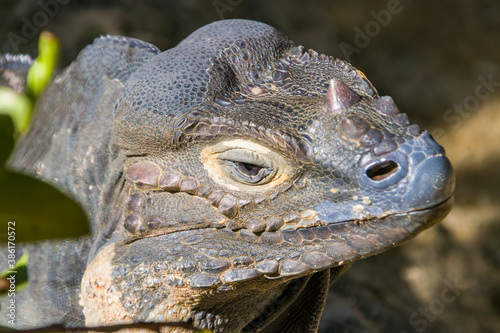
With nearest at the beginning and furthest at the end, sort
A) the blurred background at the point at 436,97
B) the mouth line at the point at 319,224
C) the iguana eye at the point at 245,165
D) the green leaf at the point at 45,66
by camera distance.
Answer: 1. the green leaf at the point at 45,66
2. the mouth line at the point at 319,224
3. the iguana eye at the point at 245,165
4. the blurred background at the point at 436,97

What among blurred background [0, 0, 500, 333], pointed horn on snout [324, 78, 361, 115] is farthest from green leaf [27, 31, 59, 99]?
blurred background [0, 0, 500, 333]

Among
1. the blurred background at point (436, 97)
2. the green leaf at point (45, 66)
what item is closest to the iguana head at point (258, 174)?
the green leaf at point (45, 66)

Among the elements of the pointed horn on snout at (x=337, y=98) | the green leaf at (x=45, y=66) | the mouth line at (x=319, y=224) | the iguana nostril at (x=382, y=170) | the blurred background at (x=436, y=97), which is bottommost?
the blurred background at (x=436, y=97)

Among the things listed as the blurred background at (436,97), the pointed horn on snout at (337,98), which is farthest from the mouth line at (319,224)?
the blurred background at (436,97)

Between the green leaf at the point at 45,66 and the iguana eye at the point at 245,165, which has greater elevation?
the green leaf at the point at 45,66

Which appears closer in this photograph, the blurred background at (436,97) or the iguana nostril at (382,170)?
the iguana nostril at (382,170)

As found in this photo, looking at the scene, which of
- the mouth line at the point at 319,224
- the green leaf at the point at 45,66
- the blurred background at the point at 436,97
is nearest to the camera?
the green leaf at the point at 45,66

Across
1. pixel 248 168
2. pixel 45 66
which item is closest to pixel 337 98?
pixel 248 168

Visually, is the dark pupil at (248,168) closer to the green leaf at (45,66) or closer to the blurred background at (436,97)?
the green leaf at (45,66)
